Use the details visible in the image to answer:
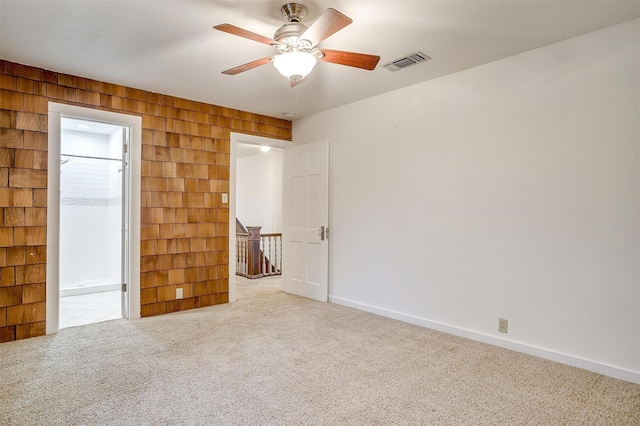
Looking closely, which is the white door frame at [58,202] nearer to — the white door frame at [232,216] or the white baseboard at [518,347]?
the white door frame at [232,216]

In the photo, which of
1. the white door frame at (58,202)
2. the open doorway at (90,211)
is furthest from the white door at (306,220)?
the open doorway at (90,211)

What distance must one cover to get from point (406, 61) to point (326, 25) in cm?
148

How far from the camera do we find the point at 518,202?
318 cm

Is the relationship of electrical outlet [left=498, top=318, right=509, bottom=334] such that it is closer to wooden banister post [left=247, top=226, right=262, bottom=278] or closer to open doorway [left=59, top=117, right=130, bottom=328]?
wooden banister post [left=247, top=226, right=262, bottom=278]

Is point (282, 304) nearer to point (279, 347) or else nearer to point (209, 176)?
point (279, 347)

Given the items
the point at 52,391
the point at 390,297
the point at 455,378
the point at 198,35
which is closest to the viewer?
the point at 52,391

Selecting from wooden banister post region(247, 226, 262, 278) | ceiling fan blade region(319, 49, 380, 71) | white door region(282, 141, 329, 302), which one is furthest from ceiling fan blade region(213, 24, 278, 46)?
wooden banister post region(247, 226, 262, 278)

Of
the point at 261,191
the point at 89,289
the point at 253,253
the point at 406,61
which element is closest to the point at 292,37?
the point at 406,61

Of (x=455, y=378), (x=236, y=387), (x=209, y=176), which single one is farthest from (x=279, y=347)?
(x=209, y=176)

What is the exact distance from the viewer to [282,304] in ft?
15.7

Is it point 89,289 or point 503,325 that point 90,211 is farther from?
point 503,325

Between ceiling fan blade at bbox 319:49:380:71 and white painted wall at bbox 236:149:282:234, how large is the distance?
574cm

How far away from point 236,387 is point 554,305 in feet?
8.42

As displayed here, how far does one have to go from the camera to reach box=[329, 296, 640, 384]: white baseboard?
266cm
